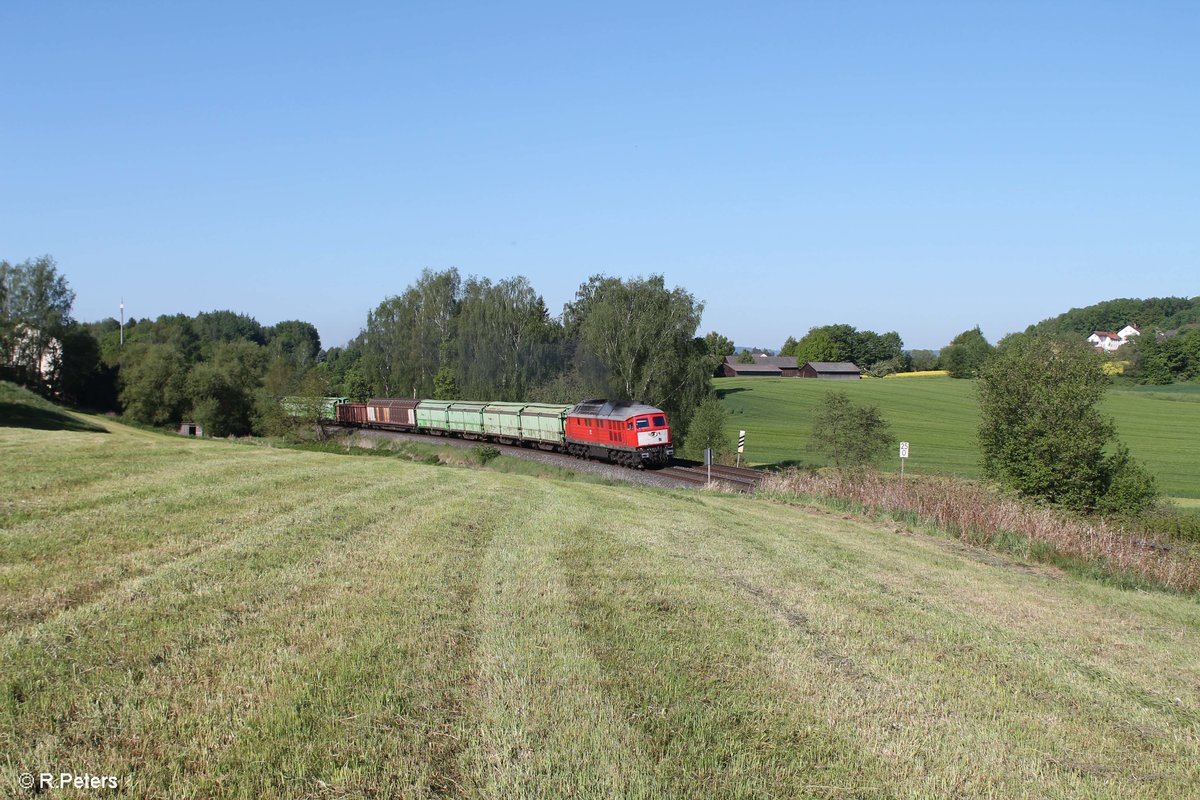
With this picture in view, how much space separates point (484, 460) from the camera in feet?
135

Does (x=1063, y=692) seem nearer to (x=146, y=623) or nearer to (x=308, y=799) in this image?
(x=308, y=799)

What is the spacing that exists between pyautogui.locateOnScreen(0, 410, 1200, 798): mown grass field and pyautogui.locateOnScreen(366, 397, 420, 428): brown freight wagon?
49995 millimetres

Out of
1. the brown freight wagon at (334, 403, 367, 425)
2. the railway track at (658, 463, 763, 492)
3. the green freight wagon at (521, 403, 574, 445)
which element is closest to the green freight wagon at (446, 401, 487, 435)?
the green freight wagon at (521, 403, 574, 445)

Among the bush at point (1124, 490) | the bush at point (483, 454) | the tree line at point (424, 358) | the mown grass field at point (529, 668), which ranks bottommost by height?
the bush at point (1124, 490)

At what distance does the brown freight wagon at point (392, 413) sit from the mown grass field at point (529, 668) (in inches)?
1968

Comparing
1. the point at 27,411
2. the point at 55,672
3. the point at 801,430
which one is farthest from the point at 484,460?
the point at 801,430

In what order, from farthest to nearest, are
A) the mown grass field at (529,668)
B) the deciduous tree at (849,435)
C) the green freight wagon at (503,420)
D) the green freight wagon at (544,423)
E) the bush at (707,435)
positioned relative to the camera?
the green freight wagon at (503,420) → the bush at (707,435) → the green freight wagon at (544,423) → the deciduous tree at (849,435) → the mown grass field at (529,668)

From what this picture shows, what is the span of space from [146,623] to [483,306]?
68.7m

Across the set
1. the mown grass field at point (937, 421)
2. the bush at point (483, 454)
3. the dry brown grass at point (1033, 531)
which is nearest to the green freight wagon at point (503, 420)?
the bush at point (483, 454)

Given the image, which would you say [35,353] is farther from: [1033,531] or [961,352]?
[961,352]

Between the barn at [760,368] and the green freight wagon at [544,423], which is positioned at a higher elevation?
the barn at [760,368]

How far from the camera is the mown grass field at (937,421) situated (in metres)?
56.5

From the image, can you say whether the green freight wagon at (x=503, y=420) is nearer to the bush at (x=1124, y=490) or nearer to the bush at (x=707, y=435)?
the bush at (x=707, y=435)

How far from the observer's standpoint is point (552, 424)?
4631 cm
